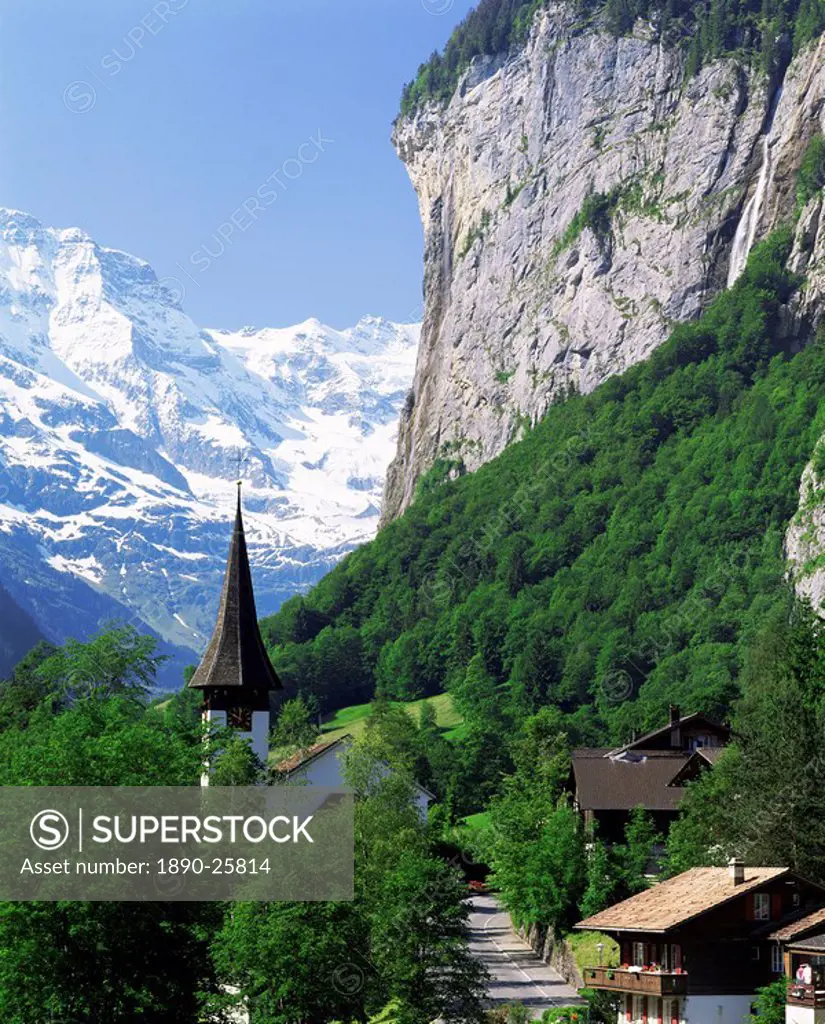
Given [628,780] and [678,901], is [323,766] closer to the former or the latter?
[628,780]

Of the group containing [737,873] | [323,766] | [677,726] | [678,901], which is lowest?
[678,901]

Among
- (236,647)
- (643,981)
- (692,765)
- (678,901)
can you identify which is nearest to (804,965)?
(643,981)

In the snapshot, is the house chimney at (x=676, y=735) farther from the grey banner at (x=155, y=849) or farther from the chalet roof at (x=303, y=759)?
the grey banner at (x=155, y=849)

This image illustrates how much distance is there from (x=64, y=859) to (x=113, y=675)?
116 ft

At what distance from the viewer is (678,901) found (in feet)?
210

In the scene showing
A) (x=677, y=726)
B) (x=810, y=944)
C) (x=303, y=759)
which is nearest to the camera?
(x=810, y=944)

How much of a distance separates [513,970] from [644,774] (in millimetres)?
30030

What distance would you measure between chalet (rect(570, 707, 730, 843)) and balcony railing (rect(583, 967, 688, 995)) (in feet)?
107

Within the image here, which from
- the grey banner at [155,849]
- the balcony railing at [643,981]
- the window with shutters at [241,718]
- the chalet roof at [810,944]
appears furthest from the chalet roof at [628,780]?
the chalet roof at [810,944]

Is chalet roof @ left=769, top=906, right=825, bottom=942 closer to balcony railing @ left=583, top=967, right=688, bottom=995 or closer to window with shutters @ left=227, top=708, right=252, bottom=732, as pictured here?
balcony railing @ left=583, top=967, right=688, bottom=995

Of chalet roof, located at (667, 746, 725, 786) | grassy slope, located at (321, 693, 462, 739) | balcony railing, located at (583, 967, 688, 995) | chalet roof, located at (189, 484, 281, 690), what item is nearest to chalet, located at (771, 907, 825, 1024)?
balcony railing, located at (583, 967, 688, 995)

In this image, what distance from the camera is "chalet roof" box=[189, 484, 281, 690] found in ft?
294

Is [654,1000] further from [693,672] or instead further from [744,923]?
→ [693,672]

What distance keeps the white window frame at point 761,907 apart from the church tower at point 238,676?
29.6 metres
